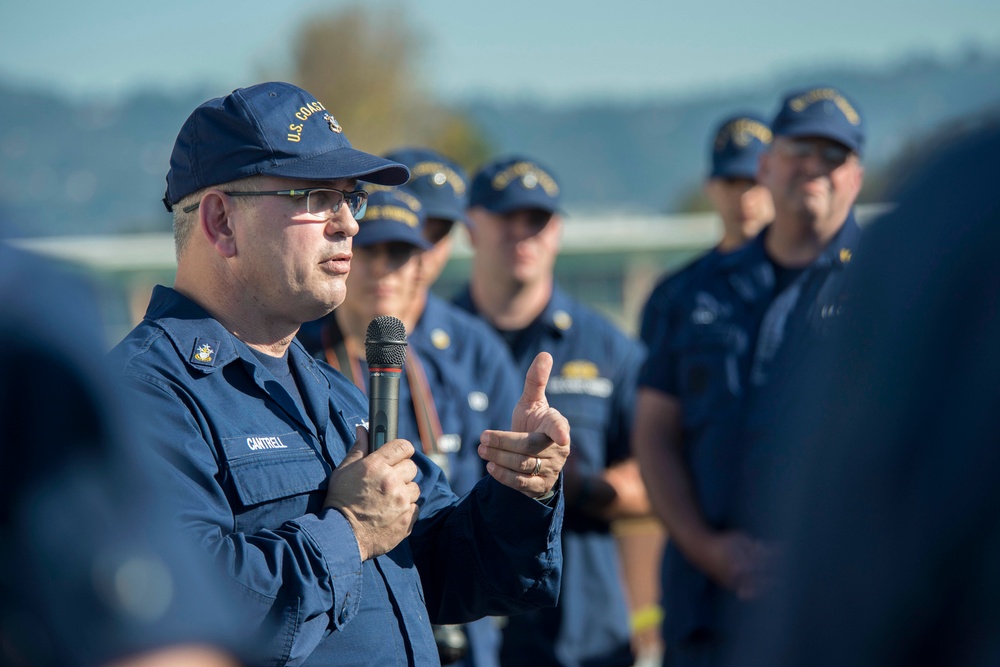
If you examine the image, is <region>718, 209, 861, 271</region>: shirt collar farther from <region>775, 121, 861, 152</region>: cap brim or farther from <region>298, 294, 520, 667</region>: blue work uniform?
<region>298, 294, 520, 667</region>: blue work uniform

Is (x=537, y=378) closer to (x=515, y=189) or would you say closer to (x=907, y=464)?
(x=907, y=464)

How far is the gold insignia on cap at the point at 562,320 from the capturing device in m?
5.52

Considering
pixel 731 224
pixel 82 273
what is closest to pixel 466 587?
pixel 82 273

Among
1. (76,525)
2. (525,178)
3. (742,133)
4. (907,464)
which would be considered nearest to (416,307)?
(525,178)

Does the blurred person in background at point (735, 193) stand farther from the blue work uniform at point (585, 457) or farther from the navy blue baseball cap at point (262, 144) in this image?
the navy blue baseball cap at point (262, 144)

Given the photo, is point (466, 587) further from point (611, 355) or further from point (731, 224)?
point (731, 224)

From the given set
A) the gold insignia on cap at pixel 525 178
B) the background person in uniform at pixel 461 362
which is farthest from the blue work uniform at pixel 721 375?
the gold insignia on cap at pixel 525 178

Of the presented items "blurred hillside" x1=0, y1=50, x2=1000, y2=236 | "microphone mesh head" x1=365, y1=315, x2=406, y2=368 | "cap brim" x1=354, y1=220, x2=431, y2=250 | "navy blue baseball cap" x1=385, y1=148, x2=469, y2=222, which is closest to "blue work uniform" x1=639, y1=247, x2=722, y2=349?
"navy blue baseball cap" x1=385, y1=148, x2=469, y2=222

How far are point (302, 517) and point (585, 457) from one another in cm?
280

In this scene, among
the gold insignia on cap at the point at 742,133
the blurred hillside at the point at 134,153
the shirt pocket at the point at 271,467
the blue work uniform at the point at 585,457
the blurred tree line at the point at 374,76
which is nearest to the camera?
the shirt pocket at the point at 271,467

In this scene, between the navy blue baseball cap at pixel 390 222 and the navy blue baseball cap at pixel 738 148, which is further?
the navy blue baseball cap at pixel 738 148

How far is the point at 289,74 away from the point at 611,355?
44.8 m

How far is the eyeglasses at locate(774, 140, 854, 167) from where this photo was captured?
4.78m

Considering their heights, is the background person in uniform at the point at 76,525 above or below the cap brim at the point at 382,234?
below
